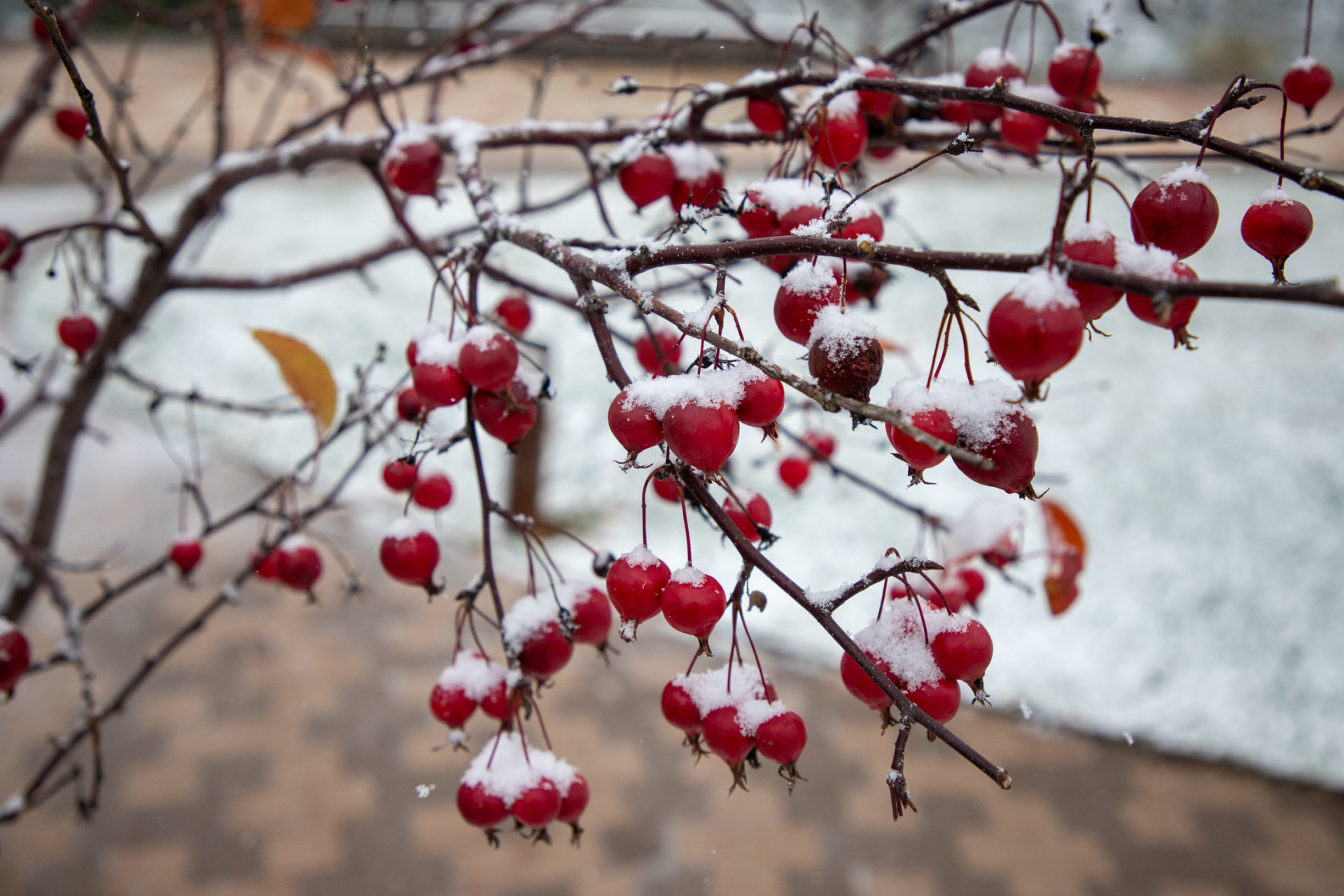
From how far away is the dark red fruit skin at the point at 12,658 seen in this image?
82 centimetres

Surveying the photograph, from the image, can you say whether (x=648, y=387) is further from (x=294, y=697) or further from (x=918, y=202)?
(x=918, y=202)

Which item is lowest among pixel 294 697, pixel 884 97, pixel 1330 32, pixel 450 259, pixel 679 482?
pixel 294 697

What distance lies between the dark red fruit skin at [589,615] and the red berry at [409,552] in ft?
0.45

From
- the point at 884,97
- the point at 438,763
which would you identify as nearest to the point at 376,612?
the point at 438,763

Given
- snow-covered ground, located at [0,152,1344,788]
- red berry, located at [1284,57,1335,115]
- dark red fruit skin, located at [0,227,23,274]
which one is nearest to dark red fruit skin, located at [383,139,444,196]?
dark red fruit skin, located at [0,227,23,274]

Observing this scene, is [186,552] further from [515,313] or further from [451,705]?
[451,705]

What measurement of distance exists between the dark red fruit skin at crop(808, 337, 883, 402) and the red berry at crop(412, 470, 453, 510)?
60 centimetres

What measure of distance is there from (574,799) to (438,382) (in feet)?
1.15

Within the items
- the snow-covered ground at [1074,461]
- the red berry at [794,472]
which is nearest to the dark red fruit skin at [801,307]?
the red berry at [794,472]

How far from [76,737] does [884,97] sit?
1.09m

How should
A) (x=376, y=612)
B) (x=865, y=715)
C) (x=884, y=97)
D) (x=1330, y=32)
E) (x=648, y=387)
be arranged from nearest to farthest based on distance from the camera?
(x=648, y=387) < (x=884, y=97) < (x=865, y=715) < (x=376, y=612) < (x=1330, y=32)

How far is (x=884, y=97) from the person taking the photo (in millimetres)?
750

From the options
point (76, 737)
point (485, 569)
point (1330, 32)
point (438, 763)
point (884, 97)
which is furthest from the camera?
point (1330, 32)

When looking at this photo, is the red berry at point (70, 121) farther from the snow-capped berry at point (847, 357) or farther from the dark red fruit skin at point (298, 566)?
the snow-capped berry at point (847, 357)
